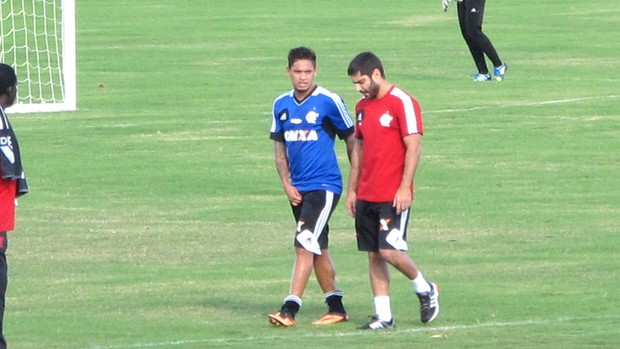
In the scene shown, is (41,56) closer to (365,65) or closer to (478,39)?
(478,39)

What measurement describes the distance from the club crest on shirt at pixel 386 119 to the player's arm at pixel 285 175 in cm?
85

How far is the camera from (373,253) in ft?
36.6

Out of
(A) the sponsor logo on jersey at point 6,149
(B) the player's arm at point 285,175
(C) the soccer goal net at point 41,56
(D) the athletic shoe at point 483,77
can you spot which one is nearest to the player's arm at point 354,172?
(B) the player's arm at point 285,175

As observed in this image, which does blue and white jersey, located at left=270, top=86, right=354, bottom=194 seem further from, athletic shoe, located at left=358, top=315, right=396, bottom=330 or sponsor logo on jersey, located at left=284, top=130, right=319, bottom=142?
athletic shoe, located at left=358, top=315, right=396, bottom=330

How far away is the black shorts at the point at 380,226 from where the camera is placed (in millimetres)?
10938

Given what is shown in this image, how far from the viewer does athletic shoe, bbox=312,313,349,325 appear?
451 inches

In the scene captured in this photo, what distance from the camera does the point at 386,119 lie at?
10.9 meters

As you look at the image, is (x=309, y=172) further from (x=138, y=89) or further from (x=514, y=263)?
(x=138, y=89)

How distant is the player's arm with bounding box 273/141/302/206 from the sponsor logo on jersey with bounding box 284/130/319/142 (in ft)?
0.50

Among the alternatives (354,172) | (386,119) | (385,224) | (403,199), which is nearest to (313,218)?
(354,172)

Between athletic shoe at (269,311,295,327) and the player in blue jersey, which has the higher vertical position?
the player in blue jersey

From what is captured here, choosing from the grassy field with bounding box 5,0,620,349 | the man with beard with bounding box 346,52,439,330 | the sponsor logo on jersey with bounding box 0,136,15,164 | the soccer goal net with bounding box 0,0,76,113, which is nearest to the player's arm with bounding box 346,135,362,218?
the man with beard with bounding box 346,52,439,330

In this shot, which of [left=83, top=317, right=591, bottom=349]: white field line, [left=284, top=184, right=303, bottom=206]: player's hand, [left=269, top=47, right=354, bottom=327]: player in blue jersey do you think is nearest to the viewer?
[left=83, top=317, right=591, bottom=349]: white field line

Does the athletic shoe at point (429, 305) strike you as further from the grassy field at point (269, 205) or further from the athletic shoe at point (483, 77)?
the athletic shoe at point (483, 77)
